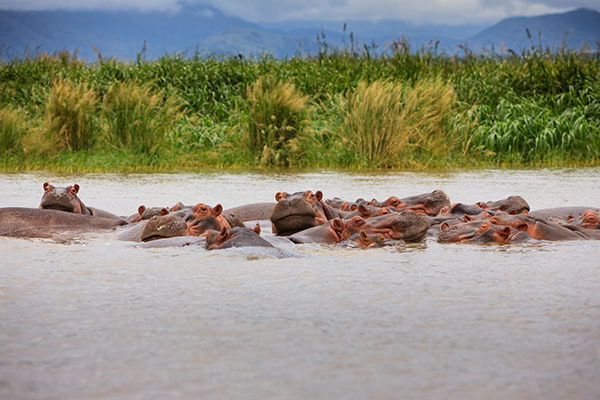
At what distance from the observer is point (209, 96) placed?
45.5 ft

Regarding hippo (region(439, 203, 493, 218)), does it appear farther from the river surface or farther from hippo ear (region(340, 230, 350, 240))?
hippo ear (region(340, 230, 350, 240))

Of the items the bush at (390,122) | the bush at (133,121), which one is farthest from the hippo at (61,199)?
the bush at (133,121)

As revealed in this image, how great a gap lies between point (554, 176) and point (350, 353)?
6989 millimetres

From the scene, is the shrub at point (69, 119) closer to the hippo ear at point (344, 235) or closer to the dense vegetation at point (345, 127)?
the dense vegetation at point (345, 127)

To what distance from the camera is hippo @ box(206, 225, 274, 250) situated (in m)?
3.49

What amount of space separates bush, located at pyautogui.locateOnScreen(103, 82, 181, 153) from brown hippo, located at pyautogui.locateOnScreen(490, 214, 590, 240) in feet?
22.4

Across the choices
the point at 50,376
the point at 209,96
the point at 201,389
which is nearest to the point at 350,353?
the point at 201,389

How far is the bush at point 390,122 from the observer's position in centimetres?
956

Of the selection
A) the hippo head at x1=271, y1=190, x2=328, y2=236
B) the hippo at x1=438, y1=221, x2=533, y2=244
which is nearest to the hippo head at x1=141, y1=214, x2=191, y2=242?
the hippo head at x1=271, y1=190, x2=328, y2=236

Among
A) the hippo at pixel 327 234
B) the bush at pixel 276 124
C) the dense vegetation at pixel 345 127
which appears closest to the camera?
the hippo at pixel 327 234

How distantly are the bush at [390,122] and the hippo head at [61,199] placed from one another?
205 inches

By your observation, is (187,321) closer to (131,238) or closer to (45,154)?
(131,238)

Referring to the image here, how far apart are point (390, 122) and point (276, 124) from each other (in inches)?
56.3

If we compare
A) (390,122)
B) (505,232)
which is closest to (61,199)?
(505,232)
